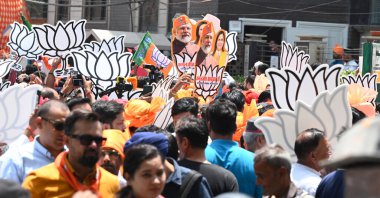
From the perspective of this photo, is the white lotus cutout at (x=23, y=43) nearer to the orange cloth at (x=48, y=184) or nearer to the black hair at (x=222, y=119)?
the black hair at (x=222, y=119)

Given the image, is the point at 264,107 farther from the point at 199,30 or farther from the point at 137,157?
the point at 137,157

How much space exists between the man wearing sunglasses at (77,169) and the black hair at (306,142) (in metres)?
1.23

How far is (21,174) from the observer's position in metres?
3.96

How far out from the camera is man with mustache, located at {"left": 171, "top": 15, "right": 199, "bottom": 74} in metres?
10.4

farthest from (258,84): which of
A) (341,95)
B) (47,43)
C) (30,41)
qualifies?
(341,95)

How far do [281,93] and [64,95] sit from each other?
331cm

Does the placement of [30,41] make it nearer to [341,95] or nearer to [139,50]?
[139,50]

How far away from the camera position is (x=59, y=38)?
32.6ft

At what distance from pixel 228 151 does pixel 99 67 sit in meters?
4.45

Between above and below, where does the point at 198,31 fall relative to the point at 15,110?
above

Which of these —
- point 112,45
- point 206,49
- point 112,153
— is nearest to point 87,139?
point 112,153

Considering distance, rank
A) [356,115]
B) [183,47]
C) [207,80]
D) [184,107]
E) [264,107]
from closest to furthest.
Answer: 1. [184,107]
2. [356,115]
3. [264,107]
4. [207,80]
5. [183,47]

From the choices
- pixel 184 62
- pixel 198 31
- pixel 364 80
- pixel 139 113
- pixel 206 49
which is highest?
pixel 198 31

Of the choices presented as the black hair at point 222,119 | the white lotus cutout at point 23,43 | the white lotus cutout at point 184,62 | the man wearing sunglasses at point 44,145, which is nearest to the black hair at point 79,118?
the man wearing sunglasses at point 44,145
